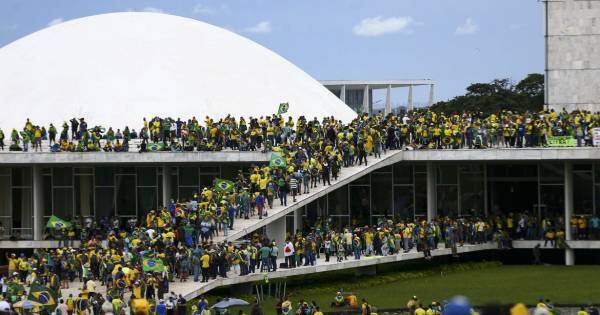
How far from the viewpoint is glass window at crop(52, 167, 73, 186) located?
43.5 metres

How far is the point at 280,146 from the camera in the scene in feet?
126

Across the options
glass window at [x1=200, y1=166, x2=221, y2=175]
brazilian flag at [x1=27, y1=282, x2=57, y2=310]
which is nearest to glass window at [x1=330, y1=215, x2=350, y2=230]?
glass window at [x1=200, y1=166, x2=221, y2=175]

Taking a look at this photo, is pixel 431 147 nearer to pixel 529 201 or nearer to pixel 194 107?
pixel 529 201

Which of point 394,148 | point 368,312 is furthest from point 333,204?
point 368,312

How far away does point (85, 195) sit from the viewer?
43500 mm

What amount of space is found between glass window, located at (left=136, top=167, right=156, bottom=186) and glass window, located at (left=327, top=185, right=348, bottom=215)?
6768 millimetres

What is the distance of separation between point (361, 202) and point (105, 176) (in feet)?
32.5

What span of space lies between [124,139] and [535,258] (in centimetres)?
1526

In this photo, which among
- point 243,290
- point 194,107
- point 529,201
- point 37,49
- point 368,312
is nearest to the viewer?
point 368,312

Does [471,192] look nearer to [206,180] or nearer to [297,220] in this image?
[297,220]

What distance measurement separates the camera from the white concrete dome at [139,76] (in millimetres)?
46688

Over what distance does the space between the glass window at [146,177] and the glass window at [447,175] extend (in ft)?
35.9

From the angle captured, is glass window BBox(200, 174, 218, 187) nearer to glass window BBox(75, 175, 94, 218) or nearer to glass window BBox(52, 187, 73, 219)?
glass window BBox(75, 175, 94, 218)

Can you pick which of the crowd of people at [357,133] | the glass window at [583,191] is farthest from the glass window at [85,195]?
the glass window at [583,191]
